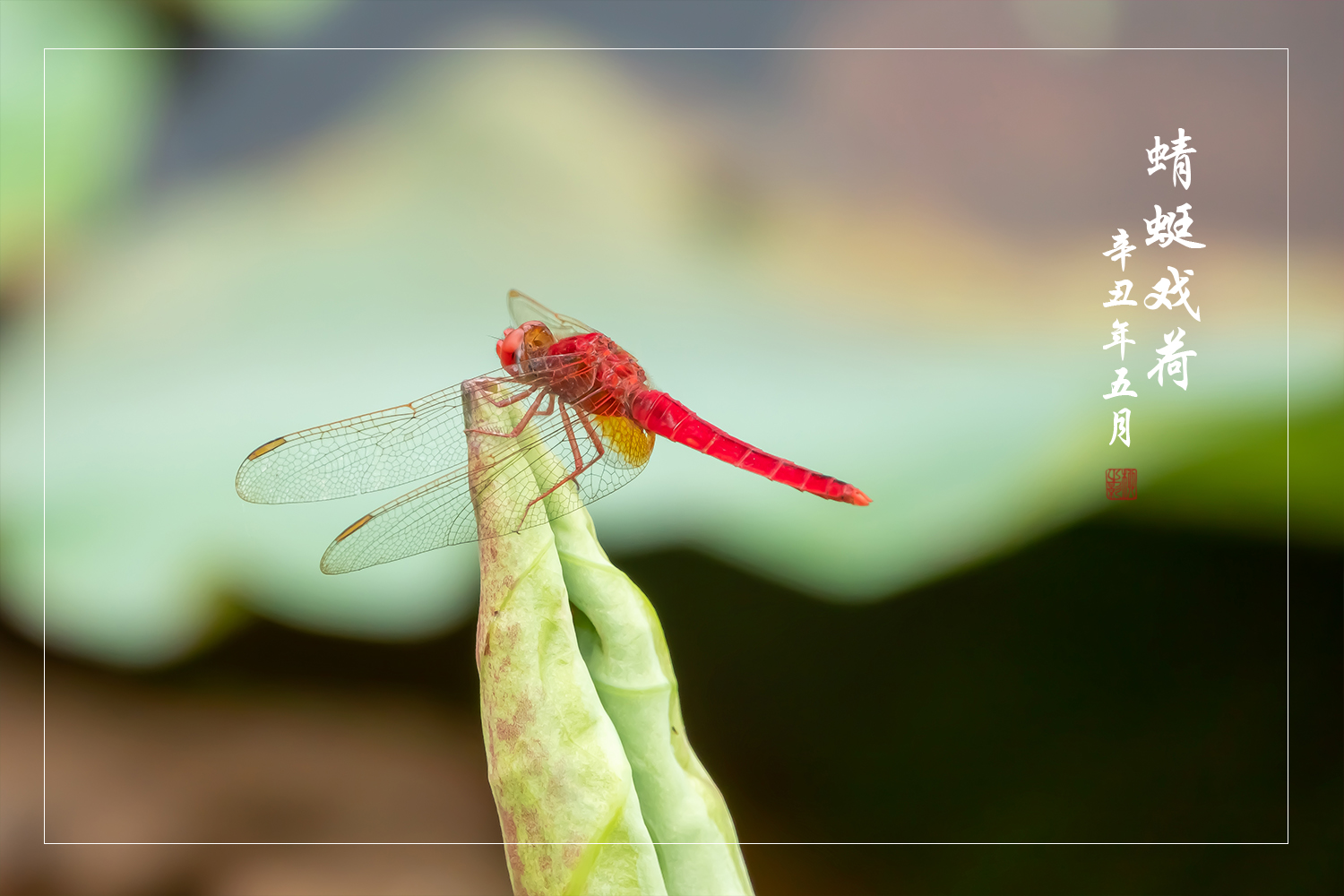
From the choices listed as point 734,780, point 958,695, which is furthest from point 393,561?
point 958,695

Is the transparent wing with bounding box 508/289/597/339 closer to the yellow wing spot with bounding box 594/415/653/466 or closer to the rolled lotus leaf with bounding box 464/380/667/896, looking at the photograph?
the yellow wing spot with bounding box 594/415/653/466

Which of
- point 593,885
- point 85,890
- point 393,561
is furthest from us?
point 85,890

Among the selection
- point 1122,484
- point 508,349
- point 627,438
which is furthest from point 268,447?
point 1122,484

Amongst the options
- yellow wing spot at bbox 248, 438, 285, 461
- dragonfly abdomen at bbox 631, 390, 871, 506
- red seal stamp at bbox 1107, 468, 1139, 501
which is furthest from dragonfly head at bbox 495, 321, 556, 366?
red seal stamp at bbox 1107, 468, 1139, 501

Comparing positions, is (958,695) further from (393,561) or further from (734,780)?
(393,561)

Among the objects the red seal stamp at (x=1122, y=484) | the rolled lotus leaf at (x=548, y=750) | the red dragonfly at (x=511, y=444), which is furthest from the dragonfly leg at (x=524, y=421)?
the red seal stamp at (x=1122, y=484)

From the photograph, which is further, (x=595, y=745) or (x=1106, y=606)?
(x=1106, y=606)
